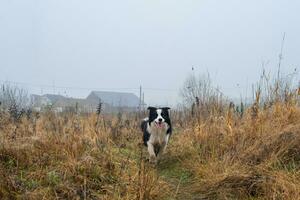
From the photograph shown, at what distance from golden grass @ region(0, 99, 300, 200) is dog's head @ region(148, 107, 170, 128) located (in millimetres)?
1032

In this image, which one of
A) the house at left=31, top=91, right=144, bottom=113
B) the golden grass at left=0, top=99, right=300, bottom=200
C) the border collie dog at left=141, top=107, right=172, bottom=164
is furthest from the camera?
the house at left=31, top=91, right=144, bottom=113

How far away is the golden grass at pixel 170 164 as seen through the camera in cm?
356

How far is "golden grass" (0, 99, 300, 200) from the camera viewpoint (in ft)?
11.7

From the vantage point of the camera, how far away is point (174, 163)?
18.5ft

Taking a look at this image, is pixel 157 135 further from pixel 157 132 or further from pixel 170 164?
pixel 170 164

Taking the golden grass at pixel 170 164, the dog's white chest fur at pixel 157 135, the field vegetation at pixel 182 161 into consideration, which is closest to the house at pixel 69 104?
the field vegetation at pixel 182 161

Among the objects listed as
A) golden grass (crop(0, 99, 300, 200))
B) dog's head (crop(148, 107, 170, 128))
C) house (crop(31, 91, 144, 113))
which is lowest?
golden grass (crop(0, 99, 300, 200))

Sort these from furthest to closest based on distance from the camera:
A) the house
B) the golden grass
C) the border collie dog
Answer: the house < the border collie dog < the golden grass

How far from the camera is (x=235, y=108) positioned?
605 centimetres

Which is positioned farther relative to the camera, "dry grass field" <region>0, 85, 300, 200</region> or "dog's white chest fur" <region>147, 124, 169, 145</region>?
"dog's white chest fur" <region>147, 124, 169, 145</region>

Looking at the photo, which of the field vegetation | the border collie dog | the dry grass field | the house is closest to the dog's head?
the border collie dog

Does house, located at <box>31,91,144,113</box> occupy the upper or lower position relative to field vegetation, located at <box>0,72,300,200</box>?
upper

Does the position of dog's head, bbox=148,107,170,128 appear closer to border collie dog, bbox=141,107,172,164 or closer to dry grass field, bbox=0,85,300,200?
border collie dog, bbox=141,107,172,164

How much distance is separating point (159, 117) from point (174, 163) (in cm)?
121
